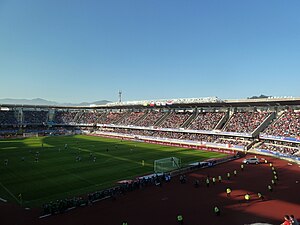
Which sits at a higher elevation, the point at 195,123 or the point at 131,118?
the point at 131,118

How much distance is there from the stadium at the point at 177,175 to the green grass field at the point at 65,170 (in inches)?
5.0

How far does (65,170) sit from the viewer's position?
36969 mm

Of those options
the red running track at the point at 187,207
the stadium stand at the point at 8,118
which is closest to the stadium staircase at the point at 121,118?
the stadium stand at the point at 8,118

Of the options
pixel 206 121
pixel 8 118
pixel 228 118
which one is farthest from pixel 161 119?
pixel 8 118

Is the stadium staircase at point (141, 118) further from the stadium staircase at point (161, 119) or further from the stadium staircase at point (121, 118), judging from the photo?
the stadium staircase at point (121, 118)

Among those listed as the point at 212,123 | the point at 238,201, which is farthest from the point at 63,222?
the point at 212,123

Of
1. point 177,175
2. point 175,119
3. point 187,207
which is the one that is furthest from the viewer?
point 175,119

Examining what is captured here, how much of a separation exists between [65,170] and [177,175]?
16.2 meters

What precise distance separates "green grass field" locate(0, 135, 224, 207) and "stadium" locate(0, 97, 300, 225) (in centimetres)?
13

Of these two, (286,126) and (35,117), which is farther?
(35,117)

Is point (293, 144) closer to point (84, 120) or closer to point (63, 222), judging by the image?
point (63, 222)

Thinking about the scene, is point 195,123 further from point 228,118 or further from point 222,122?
point 228,118

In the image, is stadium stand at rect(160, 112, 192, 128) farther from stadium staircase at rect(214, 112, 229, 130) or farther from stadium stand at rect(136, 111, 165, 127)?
stadium staircase at rect(214, 112, 229, 130)

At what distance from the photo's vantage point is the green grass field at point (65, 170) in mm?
27938
